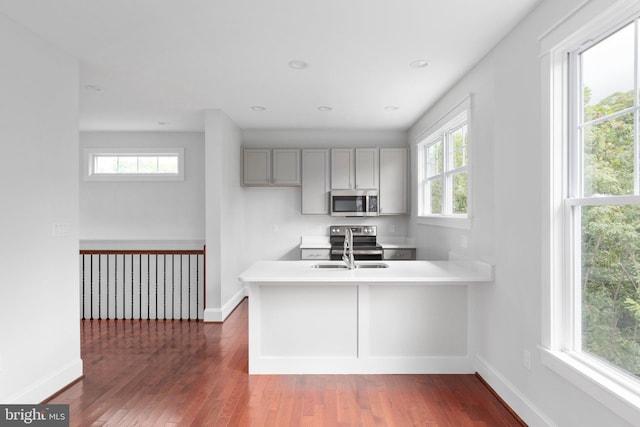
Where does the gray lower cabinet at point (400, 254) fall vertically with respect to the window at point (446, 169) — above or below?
below

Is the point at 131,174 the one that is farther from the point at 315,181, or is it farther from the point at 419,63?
the point at 419,63

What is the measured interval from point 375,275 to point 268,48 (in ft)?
6.26

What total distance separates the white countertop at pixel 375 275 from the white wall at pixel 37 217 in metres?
1.38

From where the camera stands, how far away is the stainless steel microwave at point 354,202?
224 inches

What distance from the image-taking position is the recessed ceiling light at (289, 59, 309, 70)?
318 cm

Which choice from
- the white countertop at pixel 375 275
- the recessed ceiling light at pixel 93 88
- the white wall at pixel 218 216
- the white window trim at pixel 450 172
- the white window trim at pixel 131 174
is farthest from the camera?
the white window trim at pixel 131 174

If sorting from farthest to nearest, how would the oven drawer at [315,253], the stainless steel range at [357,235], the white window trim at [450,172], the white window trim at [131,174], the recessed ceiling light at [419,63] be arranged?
the white window trim at [131,174], the stainless steel range at [357,235], the oven drawer at [315,253], the white window trim at [450,172], the recessed ceiling light at [419,63]

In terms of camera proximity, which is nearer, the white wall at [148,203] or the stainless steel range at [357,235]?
the stainless steel range at [357,235]

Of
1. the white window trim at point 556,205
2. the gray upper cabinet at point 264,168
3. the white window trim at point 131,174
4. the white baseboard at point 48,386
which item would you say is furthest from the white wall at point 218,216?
the white window trim at point 556,205

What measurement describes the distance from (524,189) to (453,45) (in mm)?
1193

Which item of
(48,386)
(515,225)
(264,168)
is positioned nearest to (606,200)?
(515,225)

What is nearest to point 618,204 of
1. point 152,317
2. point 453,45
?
point 453,45

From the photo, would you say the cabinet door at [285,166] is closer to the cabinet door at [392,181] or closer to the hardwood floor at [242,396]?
the cabinet door at [392,181]

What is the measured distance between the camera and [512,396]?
2.56 m
